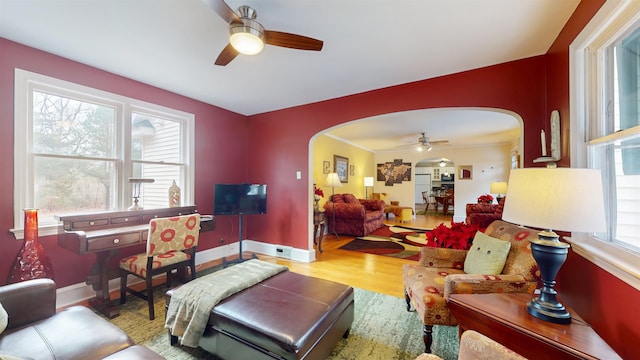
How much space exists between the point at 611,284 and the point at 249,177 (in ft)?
13.8

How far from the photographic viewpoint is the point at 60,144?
8.02 feet

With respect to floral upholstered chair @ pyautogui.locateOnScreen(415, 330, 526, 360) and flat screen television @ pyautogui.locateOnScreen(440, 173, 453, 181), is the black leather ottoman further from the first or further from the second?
flat screen television @ pyautogui.locateOnScreen(440, 173, 453, 181)

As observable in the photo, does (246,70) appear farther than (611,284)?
Yes

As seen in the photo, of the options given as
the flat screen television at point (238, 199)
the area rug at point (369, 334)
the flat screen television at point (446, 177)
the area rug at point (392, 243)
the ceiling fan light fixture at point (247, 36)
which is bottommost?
the area rug at point (392, 243)

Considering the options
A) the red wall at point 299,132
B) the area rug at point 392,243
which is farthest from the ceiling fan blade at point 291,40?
the area rug at point 392,243

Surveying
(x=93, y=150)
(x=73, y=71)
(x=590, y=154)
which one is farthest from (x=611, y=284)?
(x=73, y=71)

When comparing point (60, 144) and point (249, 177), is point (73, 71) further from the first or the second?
point (249, 177)

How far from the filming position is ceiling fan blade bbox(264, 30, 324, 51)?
5.44 ft

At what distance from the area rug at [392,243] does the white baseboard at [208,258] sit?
3.39 ft

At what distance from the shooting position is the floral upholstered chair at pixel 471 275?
1595mm

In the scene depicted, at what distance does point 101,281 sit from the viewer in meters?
2.37

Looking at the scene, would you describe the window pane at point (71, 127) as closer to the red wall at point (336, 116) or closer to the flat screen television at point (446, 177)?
the red wall at point (336, 116)

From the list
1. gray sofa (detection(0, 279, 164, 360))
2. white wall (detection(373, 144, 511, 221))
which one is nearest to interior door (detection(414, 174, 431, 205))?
white wall (detection(373, 144, 511, 221))

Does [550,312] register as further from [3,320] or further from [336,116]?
[336,116]
